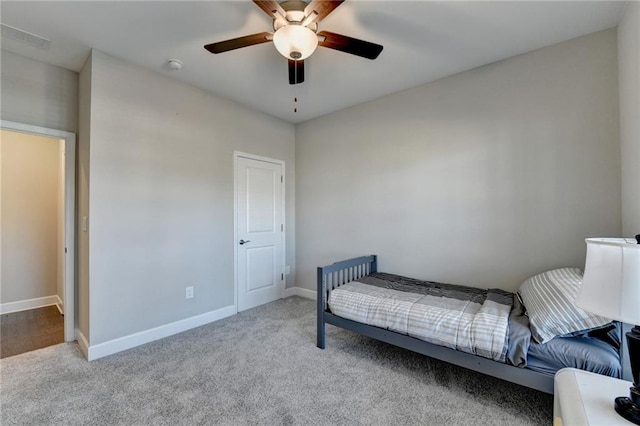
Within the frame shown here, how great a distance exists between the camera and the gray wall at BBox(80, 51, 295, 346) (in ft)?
8.00

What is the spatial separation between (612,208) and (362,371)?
2.26m

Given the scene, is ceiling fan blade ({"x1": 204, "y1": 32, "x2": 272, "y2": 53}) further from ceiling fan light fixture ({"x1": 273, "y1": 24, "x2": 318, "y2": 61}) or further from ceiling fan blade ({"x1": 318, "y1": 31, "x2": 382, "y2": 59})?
ceiling fan blade ({"x1": 318, "y1": 31, "x2": 382, "y2": 59})

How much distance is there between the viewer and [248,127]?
3.64m

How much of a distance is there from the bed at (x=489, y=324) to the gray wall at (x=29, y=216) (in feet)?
12.9

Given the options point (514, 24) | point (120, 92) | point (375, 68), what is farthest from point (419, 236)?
point (120, 92)

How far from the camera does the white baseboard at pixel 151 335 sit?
2385mm

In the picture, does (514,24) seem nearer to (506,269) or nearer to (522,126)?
(522,126)

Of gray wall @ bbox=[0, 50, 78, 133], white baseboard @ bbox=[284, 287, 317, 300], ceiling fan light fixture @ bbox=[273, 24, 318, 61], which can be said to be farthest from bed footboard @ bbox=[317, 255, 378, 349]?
gray wall @ bbox=[0, 50, 78, 133]

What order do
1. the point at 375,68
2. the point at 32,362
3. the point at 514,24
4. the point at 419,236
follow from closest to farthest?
the point at 514,24 < the point at 32,362 < the point at 375,68 < the point at 419,236

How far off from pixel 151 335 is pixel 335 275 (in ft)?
6.19

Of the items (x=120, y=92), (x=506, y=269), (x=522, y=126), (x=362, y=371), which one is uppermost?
(x=120, y=92)

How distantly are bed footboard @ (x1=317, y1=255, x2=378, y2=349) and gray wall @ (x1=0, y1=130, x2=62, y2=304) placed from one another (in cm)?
377

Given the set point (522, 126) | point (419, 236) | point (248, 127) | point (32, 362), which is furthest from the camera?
point (248, 127)

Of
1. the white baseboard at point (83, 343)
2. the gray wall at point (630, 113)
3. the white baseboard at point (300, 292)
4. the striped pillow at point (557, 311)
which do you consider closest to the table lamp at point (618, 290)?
the striped pillow at point (557, 311)
